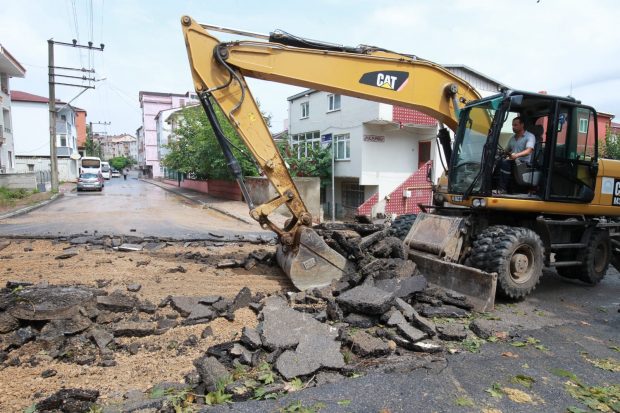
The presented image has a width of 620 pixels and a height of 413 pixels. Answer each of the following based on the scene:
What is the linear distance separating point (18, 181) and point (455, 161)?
80.1 feet

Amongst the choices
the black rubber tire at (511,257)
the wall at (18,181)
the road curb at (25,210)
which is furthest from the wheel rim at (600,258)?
the wall at (18,181)

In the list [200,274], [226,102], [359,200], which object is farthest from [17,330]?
[359,200]

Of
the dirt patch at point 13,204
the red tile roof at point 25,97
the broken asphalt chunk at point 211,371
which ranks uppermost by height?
the red tile roof at point 25,97

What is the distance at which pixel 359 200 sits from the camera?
23172 mm

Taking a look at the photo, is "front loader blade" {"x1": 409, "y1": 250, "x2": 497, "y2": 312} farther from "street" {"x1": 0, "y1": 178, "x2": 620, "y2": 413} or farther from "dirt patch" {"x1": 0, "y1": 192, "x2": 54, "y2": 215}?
"dirt patch" {"x1": 0, "y1": 192, "x2": 54, "y2": 215}

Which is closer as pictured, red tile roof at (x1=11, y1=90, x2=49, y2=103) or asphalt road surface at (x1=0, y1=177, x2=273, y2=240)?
asphalt road surface at (x1=0, y1=177, x2=273, y2=240)

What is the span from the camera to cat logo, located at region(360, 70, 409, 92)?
599 cm

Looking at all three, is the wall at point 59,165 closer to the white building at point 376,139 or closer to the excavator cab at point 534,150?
the white building at point 376,139

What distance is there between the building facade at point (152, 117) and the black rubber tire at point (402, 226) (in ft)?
206

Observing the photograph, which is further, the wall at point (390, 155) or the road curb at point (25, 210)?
the wall at point (390, 155)

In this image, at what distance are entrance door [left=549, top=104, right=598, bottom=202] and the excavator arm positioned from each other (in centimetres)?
207

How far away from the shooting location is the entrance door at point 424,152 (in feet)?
74.9

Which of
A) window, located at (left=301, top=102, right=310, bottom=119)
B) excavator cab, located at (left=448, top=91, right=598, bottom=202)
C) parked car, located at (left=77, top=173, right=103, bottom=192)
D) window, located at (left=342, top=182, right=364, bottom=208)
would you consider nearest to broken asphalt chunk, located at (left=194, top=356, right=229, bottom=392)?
excavator cab, located at (left=448, top=91, right=598, bottom=202)

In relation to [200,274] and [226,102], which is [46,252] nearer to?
[200,274]
